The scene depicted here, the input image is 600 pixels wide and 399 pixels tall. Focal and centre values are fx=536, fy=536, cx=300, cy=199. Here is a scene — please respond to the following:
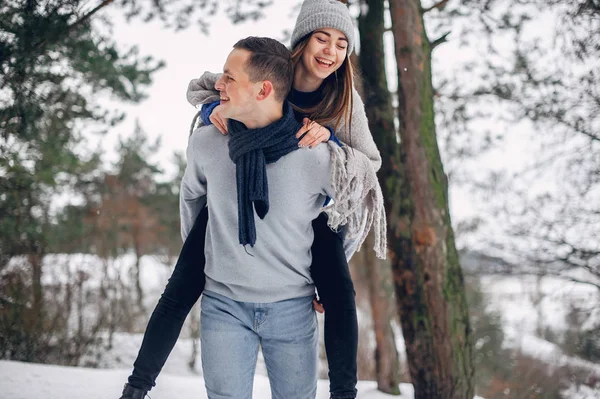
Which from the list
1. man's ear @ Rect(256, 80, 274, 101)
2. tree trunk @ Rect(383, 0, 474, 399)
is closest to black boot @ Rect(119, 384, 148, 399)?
man's ear @ Rect(256, 80, 274, 101)

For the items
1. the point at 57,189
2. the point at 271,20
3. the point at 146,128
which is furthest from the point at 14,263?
the point at 146,128

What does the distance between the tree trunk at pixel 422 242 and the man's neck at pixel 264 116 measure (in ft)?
5.70

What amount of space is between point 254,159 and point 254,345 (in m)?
0.69

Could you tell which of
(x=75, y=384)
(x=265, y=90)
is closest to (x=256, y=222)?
(x=265, y=90)

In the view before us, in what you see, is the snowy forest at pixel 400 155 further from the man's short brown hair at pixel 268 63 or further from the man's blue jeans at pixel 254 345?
the man's blue jeans at pixel 254 345

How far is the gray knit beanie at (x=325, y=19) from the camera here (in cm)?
220

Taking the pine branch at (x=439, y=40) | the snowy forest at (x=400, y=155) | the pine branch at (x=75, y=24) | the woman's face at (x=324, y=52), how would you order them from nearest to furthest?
the woman's face at (x=324, y=52), the snowy forest at (x=400, y=155), the pine branch at (x=75, y=24), the pine branch at (x=439, y=40)

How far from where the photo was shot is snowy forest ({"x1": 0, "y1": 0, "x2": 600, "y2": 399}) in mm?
3361

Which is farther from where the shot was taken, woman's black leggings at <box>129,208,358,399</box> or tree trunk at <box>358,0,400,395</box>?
tree trunk at <box>358,0,400,395</box>

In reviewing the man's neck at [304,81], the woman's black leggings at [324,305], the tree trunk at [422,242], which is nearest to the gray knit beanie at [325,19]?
the man's neck at [304,81]

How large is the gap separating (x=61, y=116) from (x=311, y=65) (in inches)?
214

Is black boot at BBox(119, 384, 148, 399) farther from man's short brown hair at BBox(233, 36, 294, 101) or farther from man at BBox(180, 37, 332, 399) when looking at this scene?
man's short brown hair at BBox(233, 36, 294, 101)

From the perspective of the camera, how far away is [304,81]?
2.21 metres

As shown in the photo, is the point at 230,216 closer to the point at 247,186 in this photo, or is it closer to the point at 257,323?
the point at 247,186
